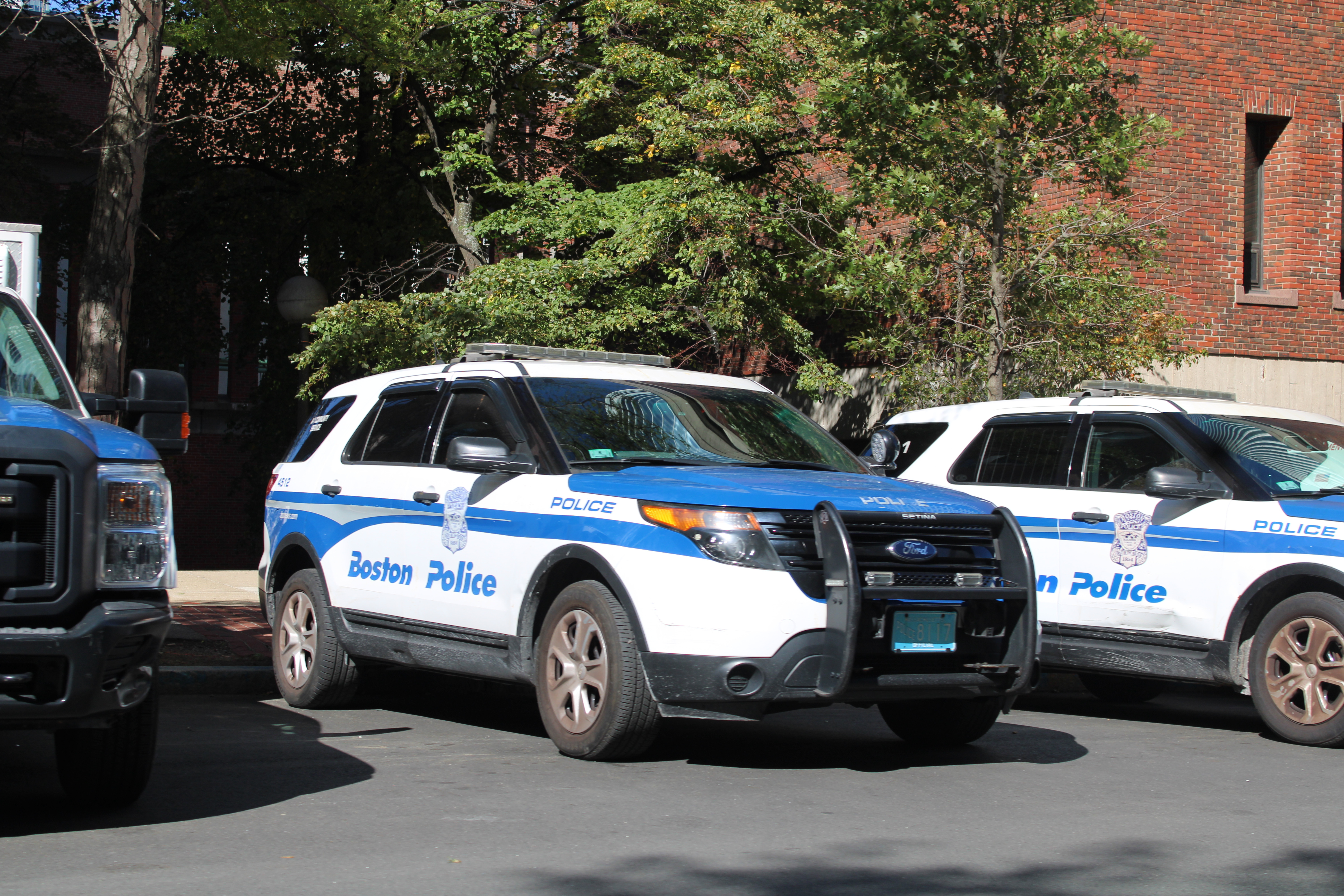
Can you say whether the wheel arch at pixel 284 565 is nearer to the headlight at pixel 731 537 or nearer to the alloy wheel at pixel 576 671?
the alloy wheel at pixel 576 671

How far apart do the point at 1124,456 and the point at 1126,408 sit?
31 centimetres

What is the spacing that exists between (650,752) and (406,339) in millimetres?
9663

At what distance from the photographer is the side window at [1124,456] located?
29.3 feet

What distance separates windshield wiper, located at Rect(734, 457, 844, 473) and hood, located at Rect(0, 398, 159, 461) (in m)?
3.03

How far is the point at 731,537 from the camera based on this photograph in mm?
6508

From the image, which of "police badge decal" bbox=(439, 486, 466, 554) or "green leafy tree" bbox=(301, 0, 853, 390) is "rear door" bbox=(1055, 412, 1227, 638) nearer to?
"police badge decal" bbox=(439, 486, 466, 554)

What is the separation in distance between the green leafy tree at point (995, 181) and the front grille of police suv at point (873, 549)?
6.05 meters

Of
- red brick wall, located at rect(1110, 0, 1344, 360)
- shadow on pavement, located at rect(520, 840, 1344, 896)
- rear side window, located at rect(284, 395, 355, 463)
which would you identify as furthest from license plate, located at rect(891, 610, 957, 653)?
red brick wall, located at rect(1110, 0, 1344, 360)

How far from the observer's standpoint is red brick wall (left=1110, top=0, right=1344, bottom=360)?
58.6 feet

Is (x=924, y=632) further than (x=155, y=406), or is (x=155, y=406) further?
(x=924, y=632)

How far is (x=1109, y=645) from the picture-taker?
348 inches

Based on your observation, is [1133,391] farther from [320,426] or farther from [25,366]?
[25,366]

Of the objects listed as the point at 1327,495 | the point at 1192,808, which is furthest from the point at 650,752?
the point at 1327,495

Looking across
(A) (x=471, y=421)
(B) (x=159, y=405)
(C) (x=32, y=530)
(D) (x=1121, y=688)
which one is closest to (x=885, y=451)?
(A) (x=471, y=421)
